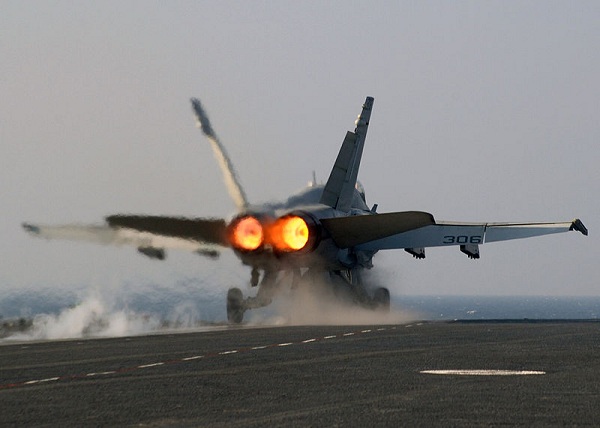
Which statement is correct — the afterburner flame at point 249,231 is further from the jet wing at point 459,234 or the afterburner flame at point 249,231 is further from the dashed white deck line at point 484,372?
the dashed white deck line at point 484,372

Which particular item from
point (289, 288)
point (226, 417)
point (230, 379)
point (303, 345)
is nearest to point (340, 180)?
point (289, 288)

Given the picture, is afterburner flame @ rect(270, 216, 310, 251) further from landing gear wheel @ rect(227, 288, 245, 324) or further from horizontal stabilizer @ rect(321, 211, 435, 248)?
landing gear wheel @ rect(227, 288, 245, 324)

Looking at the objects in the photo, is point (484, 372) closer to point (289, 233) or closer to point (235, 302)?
point (289, 233)

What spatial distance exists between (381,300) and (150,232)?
1265 centimetres

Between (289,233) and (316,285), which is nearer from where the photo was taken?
(289,233)

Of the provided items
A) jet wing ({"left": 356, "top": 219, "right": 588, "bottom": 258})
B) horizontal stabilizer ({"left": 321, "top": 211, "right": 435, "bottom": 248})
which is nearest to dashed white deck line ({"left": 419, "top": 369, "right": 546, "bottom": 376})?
horizontal stabilizer ({"left": 321, "top": 211, "right": 435, "bottom": 248})

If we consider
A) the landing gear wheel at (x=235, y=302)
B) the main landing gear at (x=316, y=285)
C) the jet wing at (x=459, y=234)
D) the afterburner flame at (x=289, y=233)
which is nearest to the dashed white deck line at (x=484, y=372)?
the afterburner flame at (x=289, y=233)

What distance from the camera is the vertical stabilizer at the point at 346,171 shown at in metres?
44.0

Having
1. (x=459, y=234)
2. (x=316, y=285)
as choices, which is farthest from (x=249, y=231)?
(x=459, y=234)

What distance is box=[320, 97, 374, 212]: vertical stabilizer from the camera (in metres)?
44.0

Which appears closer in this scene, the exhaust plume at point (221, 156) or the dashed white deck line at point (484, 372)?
the dashed white deck line at point (484, 372)

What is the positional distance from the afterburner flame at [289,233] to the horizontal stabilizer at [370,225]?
→ 117 centimetres

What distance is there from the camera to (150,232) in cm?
3997

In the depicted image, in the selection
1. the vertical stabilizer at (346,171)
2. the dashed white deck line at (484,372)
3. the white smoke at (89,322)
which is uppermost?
the vertical stabilizer at (346,171)
